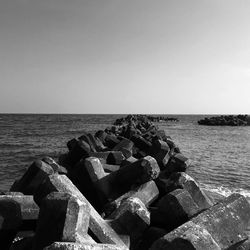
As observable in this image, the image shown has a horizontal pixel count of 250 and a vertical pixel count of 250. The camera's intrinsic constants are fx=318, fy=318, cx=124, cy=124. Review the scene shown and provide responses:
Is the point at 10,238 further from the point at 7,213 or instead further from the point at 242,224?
the point at 242,224

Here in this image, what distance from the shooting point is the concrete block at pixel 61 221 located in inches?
105

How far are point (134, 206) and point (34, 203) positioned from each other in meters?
1.19

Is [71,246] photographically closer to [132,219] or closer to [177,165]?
[132,219]

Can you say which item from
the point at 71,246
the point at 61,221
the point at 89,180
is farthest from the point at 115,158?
the point at 71,246

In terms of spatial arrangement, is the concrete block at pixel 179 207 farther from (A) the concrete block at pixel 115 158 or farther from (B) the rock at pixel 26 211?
(A) the concrete block at pixel 115 158

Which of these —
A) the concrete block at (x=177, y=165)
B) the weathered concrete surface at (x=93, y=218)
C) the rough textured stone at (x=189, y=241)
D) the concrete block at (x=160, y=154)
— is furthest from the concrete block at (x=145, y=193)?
the concrete block at (x=160, y=154)

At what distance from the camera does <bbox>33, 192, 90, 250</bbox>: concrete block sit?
8.76 feet

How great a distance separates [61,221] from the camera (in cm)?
274

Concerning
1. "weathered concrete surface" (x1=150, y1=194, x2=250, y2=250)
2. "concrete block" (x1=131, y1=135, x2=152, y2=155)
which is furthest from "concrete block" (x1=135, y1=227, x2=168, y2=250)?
"concrete block" (x1=131, y1=135, x2=152, y2=155)

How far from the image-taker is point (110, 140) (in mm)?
11125

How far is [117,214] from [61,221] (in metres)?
1.06

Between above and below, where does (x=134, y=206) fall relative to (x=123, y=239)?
above

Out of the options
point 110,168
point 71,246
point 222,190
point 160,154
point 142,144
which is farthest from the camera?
point 142,144

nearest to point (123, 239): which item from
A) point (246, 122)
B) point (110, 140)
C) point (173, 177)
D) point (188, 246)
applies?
point (188, 246)
